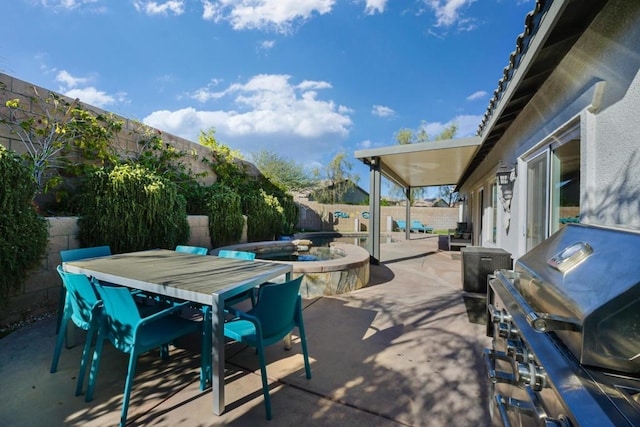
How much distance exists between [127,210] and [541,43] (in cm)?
591

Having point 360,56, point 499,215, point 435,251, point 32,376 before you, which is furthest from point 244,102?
point 32,376

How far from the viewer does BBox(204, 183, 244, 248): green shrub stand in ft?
24.7

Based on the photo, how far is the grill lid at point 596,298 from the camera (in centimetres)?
88

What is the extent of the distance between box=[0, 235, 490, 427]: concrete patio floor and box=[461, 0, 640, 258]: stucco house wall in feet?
5.78

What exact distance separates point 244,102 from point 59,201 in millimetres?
16643

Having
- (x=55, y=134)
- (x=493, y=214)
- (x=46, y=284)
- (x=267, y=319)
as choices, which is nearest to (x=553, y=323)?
(x=267, y=319)

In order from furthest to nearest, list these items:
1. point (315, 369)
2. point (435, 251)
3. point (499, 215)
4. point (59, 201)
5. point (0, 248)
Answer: point (435, 251)
point (499, 215)
point (59, 201)
point (0, 248)
point (315, 369)

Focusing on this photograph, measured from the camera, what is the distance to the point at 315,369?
2.63m

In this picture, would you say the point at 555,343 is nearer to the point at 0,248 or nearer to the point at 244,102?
the point at 0,248

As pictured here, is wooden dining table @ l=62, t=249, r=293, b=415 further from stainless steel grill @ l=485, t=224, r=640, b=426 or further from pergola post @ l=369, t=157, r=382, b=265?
pergola post @ l=369, t=157, r=382, b=265

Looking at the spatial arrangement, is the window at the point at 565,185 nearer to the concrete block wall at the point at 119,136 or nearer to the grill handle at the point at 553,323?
the grill handle at the point at 553,323

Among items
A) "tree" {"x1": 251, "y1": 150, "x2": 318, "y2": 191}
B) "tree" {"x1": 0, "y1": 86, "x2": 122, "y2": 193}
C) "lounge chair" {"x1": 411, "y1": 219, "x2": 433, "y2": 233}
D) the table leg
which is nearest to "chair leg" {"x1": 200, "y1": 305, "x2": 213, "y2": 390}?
the table leg

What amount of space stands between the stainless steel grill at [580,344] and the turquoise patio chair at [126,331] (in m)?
2.26

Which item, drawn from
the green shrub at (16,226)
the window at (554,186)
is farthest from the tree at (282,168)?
the window at (554,186)
